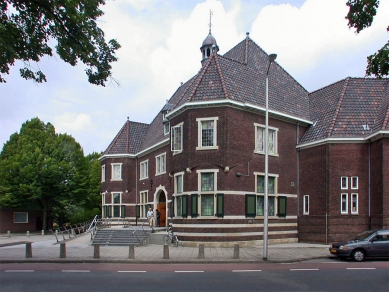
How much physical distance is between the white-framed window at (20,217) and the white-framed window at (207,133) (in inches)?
1440

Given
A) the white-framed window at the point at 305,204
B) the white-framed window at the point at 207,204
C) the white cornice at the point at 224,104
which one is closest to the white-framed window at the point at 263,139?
the white cornice at the point at 224,104

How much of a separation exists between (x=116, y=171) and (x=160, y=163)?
23.5 ft

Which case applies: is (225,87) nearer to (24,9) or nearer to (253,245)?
(253,245)

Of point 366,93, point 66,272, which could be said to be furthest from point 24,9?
point 366,93

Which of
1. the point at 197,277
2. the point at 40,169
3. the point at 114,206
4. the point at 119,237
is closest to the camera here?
the point at 197,277

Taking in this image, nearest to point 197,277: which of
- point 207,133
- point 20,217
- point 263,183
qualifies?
point 207,133

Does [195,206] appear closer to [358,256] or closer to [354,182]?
[358,256]

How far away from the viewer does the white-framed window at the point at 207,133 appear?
2264 centimetres

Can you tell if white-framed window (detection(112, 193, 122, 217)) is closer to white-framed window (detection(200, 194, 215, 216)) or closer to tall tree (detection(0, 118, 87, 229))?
tall tree (detection(0, 118, 87, 229))

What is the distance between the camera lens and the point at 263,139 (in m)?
24.6

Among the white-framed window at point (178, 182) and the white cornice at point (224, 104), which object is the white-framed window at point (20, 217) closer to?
the white-framed window at point (178, 182)

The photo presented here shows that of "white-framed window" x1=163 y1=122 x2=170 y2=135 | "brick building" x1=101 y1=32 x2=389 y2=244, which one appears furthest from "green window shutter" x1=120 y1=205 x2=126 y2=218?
"brick building" x1=101 y1=32 x2=389 y2=244

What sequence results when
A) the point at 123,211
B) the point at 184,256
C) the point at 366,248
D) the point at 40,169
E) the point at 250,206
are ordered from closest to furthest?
the point at 366,248 → the point at 184,256 → the point at 250,206 → the point at 123,211 → the point at 40,169

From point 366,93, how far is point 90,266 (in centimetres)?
2063
